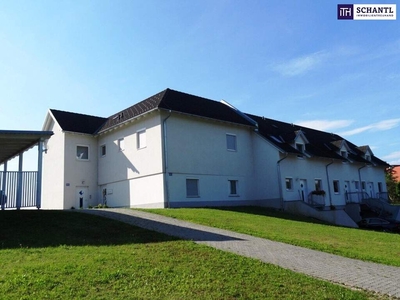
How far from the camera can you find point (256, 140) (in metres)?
29.7

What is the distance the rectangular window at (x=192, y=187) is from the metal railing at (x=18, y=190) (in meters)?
9.98

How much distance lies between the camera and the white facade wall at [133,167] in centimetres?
2347

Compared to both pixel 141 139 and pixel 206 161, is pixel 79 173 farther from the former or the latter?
pixel 206 161

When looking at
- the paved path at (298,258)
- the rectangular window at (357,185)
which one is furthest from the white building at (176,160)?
the paved path at (298,258)

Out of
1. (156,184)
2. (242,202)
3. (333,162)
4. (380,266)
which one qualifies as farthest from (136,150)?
(333,162)

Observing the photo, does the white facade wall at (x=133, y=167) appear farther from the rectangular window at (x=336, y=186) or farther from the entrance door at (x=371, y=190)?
A: the entrance door at (x=371, y=190)

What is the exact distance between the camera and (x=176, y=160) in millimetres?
23734

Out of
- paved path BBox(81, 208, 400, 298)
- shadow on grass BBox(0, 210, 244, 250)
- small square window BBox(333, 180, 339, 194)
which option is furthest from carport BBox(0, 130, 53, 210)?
small square window BBox(333, 180, 339, 194)

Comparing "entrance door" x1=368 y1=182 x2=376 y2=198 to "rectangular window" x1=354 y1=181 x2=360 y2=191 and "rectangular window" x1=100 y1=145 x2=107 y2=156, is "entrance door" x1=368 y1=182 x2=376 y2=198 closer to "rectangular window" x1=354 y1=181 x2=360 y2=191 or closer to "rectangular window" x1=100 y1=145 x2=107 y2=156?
"rectangular window" x1=354 y1=181 x2=360 y2=191

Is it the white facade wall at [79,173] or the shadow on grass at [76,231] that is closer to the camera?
the shadow on grass at [76,231]

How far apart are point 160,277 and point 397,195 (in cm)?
6037

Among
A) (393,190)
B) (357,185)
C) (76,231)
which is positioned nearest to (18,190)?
(76,231)

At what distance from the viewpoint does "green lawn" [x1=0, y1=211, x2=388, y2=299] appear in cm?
616

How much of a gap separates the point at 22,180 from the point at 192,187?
1105 cm
